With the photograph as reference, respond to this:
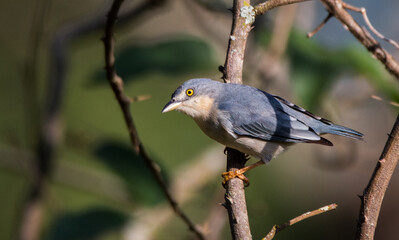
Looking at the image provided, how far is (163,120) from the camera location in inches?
229

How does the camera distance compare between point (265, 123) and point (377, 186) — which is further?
point (265, 123)

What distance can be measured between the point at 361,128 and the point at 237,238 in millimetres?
4070

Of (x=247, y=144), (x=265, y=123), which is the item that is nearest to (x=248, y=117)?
(x=265, y=123)

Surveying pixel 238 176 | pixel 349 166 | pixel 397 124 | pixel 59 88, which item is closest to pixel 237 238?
pixel 238 176

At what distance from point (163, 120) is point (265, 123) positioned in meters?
3.11

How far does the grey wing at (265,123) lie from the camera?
279cm

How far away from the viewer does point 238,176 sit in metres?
2.29

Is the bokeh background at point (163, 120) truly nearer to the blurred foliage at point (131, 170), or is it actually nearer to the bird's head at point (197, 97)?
the blurred foliage at point (131, 170)

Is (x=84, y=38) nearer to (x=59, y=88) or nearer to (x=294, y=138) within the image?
(x=59, y=88)

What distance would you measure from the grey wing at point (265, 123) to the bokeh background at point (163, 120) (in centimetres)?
19

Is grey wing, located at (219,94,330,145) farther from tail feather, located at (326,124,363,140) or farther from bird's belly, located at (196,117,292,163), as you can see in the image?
tail feather, located at (326,124,363,140)

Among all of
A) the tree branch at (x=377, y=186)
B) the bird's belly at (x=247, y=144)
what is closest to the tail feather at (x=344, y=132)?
the bird's belly at (x=247, y=144)

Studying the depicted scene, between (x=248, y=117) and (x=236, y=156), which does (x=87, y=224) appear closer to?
(x=236, y=156)

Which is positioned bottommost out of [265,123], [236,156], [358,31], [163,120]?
[163,120]
